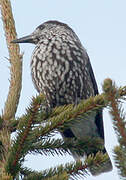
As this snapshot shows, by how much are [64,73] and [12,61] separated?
0.96 meters

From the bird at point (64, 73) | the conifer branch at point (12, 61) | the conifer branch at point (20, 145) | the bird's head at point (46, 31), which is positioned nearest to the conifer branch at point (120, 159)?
the conifer branch at point (20, 145)

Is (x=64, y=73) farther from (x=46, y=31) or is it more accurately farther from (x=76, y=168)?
(x=76, y=168)

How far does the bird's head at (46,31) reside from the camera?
403 centimetres

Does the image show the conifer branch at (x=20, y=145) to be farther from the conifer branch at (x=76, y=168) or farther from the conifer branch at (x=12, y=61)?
the conifer branch at (x=12, y=61)

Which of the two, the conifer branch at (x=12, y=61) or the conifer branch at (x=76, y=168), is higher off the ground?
the conifer branch at (x=12, y=61)

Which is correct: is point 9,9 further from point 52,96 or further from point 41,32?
point 41,32

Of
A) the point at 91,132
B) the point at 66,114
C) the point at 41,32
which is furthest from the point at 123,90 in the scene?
the point at 41,32

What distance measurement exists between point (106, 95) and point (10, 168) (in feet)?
2.19

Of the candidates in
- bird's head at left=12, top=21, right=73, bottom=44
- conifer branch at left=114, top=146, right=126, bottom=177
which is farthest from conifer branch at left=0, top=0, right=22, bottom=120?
conifer branch at left=114, top=146, right=126, bottom=177

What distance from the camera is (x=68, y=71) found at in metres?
3.51

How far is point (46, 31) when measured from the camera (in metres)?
4.13

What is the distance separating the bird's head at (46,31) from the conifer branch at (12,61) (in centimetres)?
115

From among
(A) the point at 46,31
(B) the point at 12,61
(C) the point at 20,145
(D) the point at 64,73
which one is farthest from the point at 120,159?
(A) the point at 46,31

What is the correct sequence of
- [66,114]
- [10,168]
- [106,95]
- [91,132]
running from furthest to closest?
[91,132] → [66,114] → [10,168] → [106,95]
